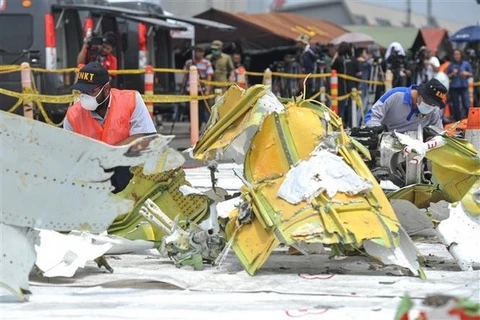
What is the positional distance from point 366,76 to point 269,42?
8.35 meters

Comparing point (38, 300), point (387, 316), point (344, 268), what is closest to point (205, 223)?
point (344, 268)

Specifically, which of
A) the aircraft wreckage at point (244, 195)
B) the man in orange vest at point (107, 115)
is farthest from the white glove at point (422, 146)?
the man in orange vest at point (107, 115)

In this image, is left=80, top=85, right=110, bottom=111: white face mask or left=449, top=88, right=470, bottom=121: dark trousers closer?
left=80, top=85, right=110, bottom=111: white face mask

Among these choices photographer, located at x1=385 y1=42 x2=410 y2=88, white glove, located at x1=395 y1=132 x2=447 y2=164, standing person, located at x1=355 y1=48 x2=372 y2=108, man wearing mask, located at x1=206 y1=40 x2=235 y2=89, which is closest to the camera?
white glove, located at x1=395 y1=132 x2=447 y2=164

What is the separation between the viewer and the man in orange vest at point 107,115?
25.8ft

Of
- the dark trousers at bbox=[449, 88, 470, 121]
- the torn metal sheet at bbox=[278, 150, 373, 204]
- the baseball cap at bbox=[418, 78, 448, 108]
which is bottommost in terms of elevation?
the dark trousers at bbox=[449, 88, 470, 121]

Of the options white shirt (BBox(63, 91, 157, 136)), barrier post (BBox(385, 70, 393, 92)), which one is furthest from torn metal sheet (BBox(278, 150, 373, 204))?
barrier post (BBox(385, 70, 393, 92))

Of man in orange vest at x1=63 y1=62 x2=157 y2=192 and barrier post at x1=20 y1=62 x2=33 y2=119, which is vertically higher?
man in orange vest at x1=63 y1=62 x2=157 y2=192

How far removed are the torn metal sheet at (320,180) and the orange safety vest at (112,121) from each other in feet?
5.41

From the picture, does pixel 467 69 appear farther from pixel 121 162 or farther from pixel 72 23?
pixel 121 162

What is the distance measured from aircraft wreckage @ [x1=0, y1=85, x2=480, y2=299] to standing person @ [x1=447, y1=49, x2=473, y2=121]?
1397 centimetres

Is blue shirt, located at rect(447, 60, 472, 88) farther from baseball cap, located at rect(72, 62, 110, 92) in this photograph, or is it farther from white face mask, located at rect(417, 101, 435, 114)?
baseball cap, located at rect(72, 62, 110, 92)

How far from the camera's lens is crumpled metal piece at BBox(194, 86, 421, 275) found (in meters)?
6.53

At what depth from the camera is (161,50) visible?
72.8 feet
